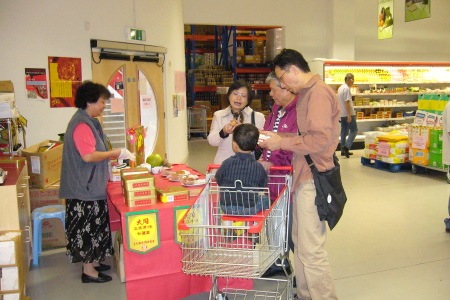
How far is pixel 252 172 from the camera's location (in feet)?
10.3

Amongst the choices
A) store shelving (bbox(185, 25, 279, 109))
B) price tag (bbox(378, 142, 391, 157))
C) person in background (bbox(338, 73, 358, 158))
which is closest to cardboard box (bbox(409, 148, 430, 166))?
price tag (bbox(378, 142, 391, 157))

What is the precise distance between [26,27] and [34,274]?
330 centimetres

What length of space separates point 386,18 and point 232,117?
8940mm

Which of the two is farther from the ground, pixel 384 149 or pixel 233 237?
pixel 233 237

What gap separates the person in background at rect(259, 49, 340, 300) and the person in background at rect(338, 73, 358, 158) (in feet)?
26.5

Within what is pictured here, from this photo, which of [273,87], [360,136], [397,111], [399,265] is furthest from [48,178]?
[397,111]

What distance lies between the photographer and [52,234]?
5180mm

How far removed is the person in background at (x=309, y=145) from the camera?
296 centimetres

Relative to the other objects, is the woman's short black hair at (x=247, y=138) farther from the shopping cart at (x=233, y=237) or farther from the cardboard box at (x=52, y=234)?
the cardboard box at (x=52, y=234)

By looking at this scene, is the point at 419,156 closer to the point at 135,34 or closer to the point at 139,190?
the point at 135,34

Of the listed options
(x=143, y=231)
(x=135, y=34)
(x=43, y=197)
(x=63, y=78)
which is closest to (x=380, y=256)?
(x=143, y=231)

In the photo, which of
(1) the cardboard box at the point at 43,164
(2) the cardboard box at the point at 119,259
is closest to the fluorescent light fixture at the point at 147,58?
(1) the cardboard box at the point at 43,164

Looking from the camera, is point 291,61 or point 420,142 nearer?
point 291,61

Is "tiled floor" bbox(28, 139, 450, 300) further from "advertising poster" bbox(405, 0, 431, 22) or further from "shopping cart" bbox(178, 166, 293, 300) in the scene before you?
"advertising poster" bbox(405, 0, 431, 22)
